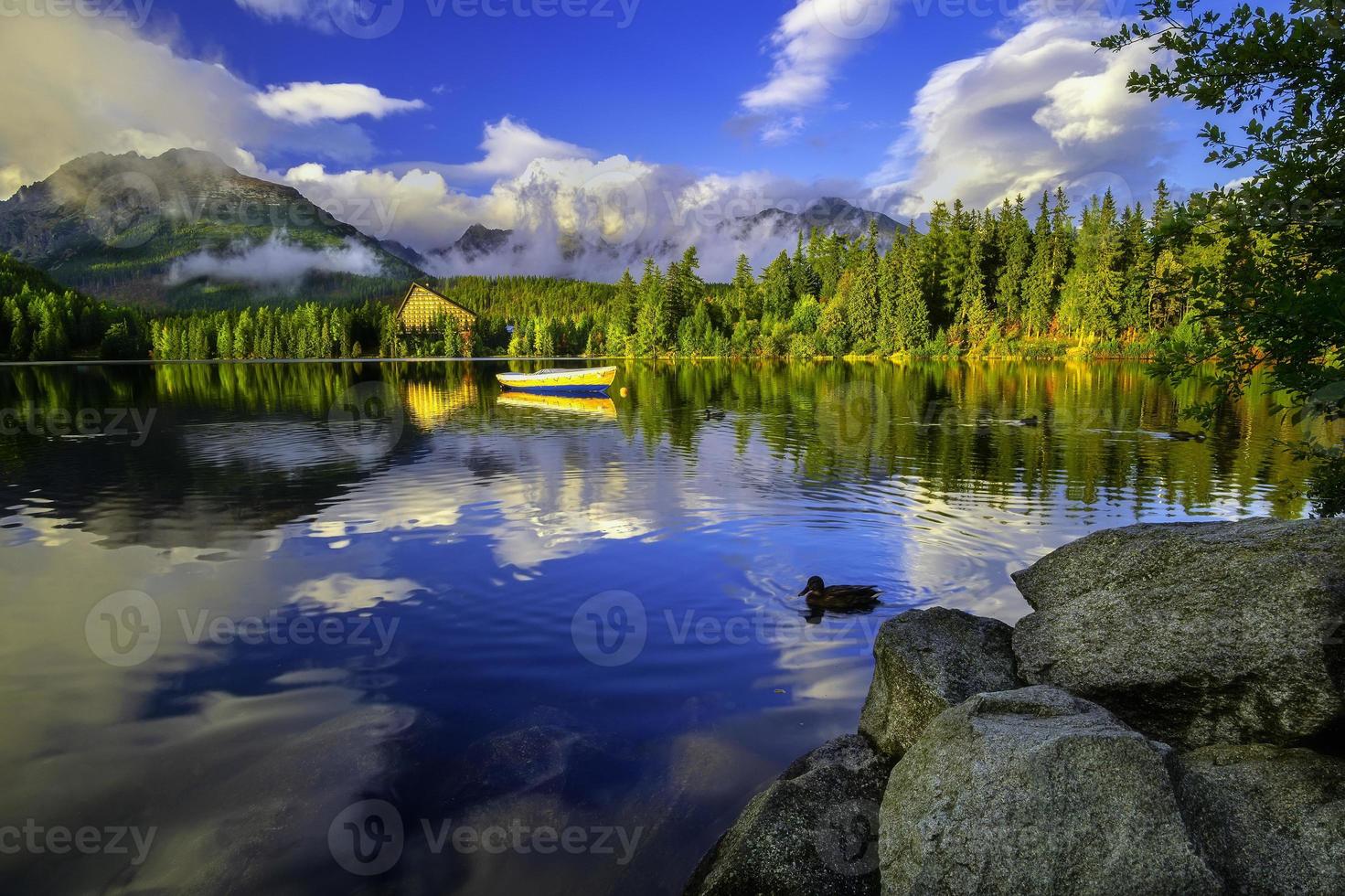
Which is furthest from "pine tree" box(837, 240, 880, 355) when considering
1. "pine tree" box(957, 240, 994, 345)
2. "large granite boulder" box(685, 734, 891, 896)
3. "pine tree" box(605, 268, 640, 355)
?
"large granite boulder" box(685, 734, 891, 896)

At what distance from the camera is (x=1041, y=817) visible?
505cm

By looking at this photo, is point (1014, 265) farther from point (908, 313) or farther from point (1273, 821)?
point (1273, 821)

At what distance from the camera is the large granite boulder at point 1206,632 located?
618 cm

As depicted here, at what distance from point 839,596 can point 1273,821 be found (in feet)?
32.1

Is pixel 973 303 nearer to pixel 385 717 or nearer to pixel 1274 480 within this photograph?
pixel 1274 480

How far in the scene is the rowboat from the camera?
71775mm

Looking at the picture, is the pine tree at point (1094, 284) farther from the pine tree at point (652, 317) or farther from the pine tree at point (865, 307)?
the pine tree at point (652, 317)

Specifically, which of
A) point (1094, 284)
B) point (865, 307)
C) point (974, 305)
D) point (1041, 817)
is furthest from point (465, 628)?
point (974, 305)

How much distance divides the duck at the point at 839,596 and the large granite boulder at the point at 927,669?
5.48 m

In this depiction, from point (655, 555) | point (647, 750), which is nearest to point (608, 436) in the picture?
point (655, 555)

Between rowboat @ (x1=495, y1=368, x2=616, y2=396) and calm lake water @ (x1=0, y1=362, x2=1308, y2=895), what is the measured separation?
34.6 metres

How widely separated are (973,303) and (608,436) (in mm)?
115699

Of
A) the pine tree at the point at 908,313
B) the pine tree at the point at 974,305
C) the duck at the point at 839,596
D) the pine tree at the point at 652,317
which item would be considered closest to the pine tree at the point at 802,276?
the pine tree at the point at 652,317

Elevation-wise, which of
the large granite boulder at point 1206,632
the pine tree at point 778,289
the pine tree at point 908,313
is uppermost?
the pine tree at point 778,289
